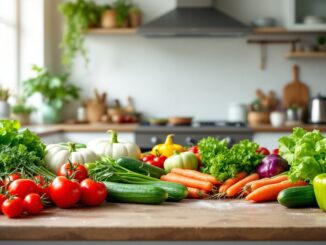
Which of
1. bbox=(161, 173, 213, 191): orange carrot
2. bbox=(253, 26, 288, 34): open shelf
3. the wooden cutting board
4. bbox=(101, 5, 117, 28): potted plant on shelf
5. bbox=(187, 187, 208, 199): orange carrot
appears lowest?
bbox=(187, 187, 208, 199): orange carrot

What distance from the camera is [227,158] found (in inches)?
88.4

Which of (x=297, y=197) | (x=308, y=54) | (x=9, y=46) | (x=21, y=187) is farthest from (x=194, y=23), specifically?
(x=21, y=187)

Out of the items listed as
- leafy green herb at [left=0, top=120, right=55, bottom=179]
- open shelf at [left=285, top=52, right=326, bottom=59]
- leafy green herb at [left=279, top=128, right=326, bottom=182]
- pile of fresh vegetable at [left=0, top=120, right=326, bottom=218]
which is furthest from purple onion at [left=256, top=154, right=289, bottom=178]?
open shelf at [left=285, top=52, right=326, bottom=59]

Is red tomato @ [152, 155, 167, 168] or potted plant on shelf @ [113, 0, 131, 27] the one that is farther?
potted plant on shelf @ [113, 0, 131, 27]

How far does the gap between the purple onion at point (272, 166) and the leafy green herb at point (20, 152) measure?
2.56 ft

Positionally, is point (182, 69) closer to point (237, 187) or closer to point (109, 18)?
point (109, 18)

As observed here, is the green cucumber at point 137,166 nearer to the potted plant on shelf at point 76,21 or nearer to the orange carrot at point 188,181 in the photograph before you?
the orange carrot at point 188,181

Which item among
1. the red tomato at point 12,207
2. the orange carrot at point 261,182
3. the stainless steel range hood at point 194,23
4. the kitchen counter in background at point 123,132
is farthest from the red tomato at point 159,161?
the stainless steel range hood at point 194,23

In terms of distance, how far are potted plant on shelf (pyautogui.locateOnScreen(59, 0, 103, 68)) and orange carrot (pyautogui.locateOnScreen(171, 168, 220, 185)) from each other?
381cm

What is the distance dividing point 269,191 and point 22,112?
4055 mm

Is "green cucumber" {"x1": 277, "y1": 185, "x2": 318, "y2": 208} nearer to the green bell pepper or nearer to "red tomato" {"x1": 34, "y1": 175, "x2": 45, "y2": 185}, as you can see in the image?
the green bell pepper

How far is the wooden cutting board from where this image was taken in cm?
612

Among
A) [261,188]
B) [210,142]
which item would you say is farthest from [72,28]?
[261,188]

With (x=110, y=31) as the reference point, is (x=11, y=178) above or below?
below
